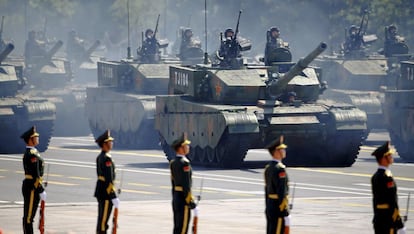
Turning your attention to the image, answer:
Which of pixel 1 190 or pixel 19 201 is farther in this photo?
pixel 1 190

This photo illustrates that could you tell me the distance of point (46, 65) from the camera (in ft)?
190

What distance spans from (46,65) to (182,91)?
684 inches

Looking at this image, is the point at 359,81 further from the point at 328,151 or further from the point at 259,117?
the point at 259,117

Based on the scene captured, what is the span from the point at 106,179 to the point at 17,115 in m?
24.6

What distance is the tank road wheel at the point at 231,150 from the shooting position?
36812 mm

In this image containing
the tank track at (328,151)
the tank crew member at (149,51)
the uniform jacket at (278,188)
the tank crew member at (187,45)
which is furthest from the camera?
the tank crew member at (187,45)

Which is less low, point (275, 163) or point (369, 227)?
point (275, 163)

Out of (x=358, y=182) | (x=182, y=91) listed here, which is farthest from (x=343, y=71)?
(x=358, y=182)

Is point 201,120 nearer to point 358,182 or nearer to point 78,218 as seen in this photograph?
point 358,182

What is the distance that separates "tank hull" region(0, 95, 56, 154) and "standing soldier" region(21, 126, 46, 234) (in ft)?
74.6

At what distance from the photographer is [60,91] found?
55906 millimetres

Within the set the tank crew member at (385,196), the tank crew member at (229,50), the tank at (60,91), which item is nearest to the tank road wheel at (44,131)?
the tank at (60,91)

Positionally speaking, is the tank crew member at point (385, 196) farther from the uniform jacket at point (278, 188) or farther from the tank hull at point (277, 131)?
the tank hull at point (277, 131)

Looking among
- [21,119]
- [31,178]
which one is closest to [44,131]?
[21,119]
